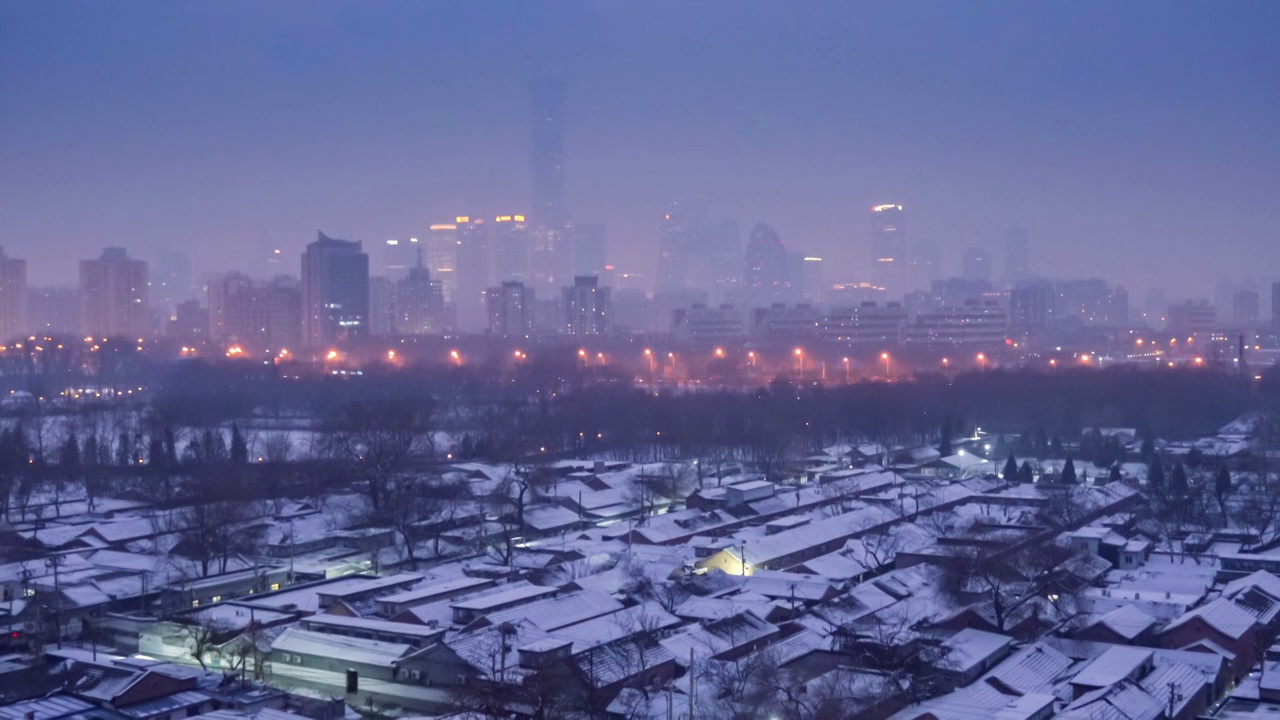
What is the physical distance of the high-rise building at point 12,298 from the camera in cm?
5475

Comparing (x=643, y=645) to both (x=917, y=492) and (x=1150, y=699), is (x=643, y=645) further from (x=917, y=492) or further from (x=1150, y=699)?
(x=917, y=492)

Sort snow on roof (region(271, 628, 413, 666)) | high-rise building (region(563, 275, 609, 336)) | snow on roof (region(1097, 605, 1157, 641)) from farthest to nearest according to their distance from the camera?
high-rise building (region(563, 275, 609, 336))
snow on roof (region(1097, 605, 1157, 641))
snow on roof (region(271, 628, 413, 666))

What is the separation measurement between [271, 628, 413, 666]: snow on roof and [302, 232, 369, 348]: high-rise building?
42.0 meters

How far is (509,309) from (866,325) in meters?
16.4

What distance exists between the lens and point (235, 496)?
44.4 ft

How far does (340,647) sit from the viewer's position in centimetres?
862

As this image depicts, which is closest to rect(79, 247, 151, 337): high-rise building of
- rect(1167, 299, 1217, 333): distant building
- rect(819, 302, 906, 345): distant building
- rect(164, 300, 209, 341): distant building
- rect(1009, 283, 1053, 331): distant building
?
rect(164, 300, 209, 341): distant building

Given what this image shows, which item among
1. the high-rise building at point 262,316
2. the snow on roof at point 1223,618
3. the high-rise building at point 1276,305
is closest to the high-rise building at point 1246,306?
the high-rise building at point 1276,305

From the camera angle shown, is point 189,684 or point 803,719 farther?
point 189,684

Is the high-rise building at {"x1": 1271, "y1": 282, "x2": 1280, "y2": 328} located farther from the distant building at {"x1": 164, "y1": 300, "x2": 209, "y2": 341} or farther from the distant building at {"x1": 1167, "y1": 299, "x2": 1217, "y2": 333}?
the distant building at {"x1": 164, "y1": 300, "x2": 209, "y2": 341}

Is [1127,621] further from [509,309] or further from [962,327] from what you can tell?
[509,309]

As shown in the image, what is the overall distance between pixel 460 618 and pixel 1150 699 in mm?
4332

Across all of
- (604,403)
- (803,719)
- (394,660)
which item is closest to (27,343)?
(604,403)

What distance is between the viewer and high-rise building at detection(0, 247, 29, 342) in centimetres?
5475
